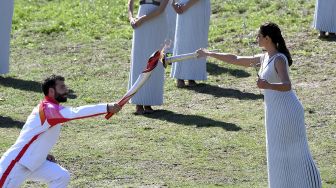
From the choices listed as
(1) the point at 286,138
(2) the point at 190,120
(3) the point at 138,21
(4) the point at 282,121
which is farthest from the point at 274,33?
(3) the point at 138,21

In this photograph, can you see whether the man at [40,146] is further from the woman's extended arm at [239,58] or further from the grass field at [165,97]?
the grass field at [165,97]

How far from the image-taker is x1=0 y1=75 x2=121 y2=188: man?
9227mm

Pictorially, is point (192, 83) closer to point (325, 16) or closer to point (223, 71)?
point (223, 71)

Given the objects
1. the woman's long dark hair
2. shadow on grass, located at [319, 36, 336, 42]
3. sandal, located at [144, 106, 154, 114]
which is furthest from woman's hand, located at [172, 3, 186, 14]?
the woman's long dark hair

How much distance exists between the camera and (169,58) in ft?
32.3

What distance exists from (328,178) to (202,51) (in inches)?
84.6

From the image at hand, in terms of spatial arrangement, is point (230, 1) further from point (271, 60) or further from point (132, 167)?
point (271, 60)

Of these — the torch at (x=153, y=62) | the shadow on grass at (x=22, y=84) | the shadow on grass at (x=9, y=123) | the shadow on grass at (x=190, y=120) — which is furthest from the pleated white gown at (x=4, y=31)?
the torch at (x=153, y=62)

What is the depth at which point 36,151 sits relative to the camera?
366 inches

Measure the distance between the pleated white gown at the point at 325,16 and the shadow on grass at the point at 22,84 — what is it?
4.37 m

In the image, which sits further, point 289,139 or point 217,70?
point 217,70

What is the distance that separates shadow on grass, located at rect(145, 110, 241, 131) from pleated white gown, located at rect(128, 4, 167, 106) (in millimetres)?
164

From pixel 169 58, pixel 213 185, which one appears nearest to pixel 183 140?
pixel 213 185

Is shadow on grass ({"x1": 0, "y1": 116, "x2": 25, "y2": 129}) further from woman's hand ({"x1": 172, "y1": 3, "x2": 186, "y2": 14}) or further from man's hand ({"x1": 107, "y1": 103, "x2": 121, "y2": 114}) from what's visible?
man's hand ({"x1": 107, "y1": 103, "x2": 121, "y2": 114})
